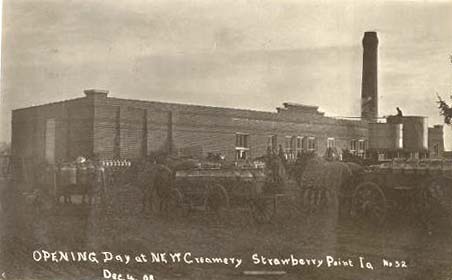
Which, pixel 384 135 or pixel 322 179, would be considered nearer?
pixel 322 179

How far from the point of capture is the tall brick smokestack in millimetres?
2877

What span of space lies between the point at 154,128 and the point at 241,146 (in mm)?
520

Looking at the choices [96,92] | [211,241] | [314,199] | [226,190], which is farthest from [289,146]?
[96,92]

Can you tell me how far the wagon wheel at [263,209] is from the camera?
2920 mm

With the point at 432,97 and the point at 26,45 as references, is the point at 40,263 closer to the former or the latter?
the point at 26,45

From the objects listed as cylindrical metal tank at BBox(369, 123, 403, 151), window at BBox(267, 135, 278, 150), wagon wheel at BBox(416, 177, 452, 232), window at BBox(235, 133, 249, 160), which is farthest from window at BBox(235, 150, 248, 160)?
wagon wheel at BBox(416, 177, 452, 232)

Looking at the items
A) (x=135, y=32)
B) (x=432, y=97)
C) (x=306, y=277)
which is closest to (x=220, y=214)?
(x=306, y=277)

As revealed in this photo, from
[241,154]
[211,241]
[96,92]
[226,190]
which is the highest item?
[96,92]

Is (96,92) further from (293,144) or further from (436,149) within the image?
(436,149)

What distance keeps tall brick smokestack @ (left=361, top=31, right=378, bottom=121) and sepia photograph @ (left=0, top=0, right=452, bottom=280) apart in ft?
0.04

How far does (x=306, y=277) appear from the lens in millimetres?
2787

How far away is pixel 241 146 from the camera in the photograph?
297 centimetres

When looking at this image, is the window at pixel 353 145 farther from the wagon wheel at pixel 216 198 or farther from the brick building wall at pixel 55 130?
the brick building wall at pixel 55 130

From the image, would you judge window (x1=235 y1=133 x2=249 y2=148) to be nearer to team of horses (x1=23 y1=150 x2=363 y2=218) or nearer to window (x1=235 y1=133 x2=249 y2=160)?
window (x1=235 y1=133 x2=249 y2=160)
